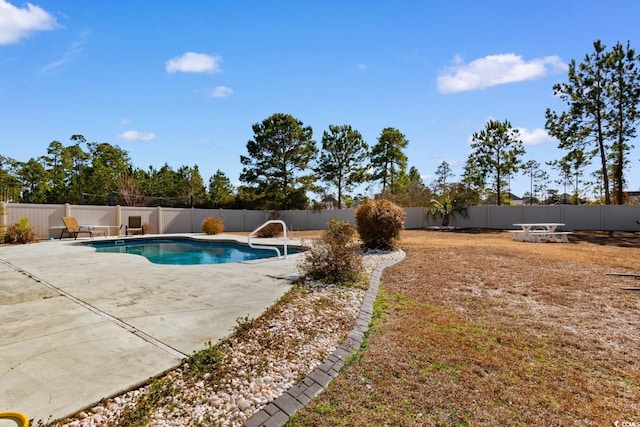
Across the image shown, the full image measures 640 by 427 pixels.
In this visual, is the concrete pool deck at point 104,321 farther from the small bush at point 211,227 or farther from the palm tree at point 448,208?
the palm tree at point 448,208

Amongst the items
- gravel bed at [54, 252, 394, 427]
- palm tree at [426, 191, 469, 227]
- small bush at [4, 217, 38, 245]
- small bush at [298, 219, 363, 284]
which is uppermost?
palm tree at [426, 191, 469, 227]

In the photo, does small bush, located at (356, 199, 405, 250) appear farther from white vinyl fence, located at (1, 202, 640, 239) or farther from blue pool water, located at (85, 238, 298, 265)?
white vinyl fence, located at (1, 202, 640, 239)

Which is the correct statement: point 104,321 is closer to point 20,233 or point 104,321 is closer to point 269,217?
point 20,233

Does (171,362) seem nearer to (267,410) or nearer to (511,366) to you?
(267,410)

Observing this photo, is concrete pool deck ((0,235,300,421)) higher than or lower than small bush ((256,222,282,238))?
lower

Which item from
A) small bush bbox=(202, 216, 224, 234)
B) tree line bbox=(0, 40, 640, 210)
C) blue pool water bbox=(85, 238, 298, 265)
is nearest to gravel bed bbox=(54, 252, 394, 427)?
blue pool water bbox=(85, 238, 298, 265)

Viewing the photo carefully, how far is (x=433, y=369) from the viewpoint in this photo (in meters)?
2.85

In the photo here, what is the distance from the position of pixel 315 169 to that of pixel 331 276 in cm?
2255

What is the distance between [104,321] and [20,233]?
13.2 metres

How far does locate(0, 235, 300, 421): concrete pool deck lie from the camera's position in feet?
7.77

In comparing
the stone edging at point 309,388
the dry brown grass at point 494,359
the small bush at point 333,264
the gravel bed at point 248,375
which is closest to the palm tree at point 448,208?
the dry brown grass at point 494,359

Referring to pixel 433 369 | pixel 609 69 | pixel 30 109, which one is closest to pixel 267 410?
pixel 433 369

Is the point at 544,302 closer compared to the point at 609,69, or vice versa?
the point at 544,302

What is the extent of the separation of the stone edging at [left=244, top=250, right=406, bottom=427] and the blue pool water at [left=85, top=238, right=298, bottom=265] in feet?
25.2
